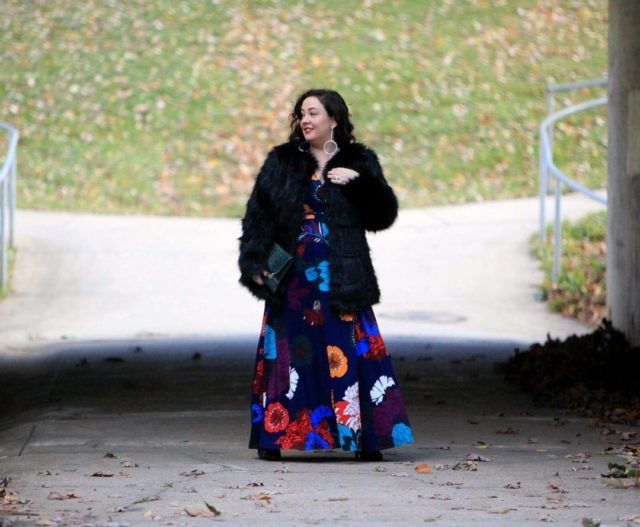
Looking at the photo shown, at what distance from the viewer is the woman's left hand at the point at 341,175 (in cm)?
730

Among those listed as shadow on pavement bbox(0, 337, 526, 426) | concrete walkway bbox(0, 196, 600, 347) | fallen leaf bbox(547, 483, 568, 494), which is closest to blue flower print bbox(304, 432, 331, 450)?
fallen leaf bbox(547, 483, 568, 494)

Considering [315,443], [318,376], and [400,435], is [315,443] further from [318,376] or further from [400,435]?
[400,435]

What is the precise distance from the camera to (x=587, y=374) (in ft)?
34.2

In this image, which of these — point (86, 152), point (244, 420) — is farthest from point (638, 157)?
point (86, 152)

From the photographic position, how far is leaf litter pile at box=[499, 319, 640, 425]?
31.8 feet

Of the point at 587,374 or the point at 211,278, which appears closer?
the point at 587,374

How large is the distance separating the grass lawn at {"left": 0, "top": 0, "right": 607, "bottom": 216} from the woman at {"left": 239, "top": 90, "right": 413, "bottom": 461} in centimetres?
1315

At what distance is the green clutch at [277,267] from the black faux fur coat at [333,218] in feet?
0.12

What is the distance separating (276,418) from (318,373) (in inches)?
11.8

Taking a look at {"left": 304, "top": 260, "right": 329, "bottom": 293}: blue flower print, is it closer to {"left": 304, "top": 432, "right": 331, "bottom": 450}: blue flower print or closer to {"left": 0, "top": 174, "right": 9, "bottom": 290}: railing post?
{"left": 304, "top": 432, "right": 331, "bottom": 450}: blue flower print

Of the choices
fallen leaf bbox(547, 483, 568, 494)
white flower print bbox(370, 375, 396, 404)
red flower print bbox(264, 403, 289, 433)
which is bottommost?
fallen leaf bbox(547, 483, 568, 494)

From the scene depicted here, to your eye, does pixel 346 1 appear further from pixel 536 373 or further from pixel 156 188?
pixel 536 373

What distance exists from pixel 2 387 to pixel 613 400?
427 centimetres

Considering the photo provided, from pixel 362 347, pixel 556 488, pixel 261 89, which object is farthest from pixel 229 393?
pixel 261 89
